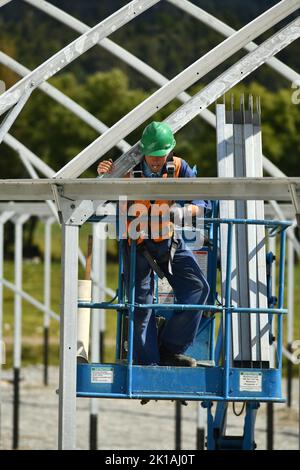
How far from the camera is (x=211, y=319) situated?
8.70 m

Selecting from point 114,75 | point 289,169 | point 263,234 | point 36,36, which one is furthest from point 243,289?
point 36,36

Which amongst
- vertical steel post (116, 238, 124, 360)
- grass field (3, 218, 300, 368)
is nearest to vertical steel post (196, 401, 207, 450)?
vertical steel post (116, 238, 124, 360)

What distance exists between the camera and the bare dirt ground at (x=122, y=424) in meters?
15.5

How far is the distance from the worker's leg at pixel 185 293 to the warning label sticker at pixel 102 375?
1.78 ft

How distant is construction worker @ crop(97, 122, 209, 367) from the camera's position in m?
8.08

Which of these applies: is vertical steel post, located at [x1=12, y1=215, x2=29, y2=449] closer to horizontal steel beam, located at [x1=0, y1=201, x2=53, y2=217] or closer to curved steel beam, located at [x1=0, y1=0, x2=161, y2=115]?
horizontal steel beam, located at [x1=0, y1=201, x2=53, y2=217]

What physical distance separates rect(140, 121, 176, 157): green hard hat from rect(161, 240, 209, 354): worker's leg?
604 mm

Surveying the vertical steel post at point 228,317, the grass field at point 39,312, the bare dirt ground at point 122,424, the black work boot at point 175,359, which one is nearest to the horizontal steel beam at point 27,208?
the bare dirt ground at point 122,424

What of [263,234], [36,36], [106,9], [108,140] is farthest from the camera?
[106,9]

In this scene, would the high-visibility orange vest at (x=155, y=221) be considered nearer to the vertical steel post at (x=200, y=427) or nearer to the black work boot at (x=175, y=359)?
the black work boot at (x=175, y=359)
